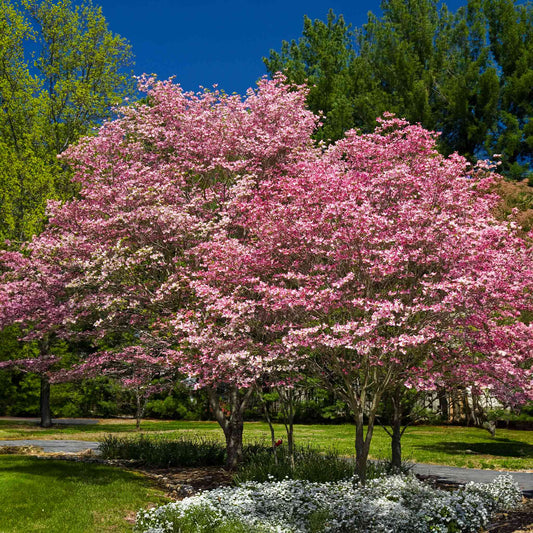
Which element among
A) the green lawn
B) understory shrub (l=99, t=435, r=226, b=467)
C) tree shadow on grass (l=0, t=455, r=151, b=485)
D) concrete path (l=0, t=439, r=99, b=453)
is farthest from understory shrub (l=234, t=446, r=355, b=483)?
concrete path (l=0, t=439, r=99, b=453)

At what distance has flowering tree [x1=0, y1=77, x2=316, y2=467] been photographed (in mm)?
12359

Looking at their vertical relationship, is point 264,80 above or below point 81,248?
above

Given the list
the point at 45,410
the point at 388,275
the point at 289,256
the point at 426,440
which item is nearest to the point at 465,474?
the point at 388,275

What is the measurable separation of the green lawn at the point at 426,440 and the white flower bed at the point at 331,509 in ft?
22.8

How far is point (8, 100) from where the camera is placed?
28953 mm

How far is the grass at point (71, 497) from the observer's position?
372 inches

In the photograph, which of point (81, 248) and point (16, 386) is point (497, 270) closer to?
point (81, 248)

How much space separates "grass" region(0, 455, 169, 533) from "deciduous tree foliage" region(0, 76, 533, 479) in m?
2.52

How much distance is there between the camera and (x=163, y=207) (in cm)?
1207

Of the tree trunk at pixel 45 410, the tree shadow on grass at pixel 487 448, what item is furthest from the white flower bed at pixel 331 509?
the tree trunk at pixel 45 410

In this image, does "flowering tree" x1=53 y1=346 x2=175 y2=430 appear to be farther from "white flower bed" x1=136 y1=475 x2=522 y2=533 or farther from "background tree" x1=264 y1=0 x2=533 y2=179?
"background tree" x1=264 y1=0 x2=533 y2=179

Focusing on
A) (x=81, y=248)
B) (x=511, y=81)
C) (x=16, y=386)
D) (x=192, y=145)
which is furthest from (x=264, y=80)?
(x=16, y=386)

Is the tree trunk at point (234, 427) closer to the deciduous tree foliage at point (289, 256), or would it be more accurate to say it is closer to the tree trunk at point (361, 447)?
the deciduous tree foliage at point (289, 256)

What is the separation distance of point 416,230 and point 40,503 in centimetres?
759
